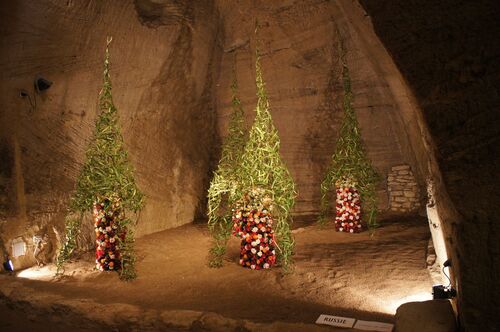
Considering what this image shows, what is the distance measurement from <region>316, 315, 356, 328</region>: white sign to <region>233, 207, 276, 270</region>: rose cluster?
62.5 inches

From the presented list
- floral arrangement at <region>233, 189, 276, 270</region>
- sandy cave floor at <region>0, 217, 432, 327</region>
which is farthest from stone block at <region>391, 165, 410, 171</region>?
floral arrangement at <region>233, 189, 276, 270</region>

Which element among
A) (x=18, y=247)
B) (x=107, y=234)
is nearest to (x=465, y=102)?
(x=107, y=234)

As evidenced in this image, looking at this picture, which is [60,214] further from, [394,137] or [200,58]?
[394,137]

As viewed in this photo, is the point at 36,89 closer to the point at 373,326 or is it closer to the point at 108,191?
the point at 108,191

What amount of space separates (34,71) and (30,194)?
1.46m

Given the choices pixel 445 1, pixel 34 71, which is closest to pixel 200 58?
pixel 34 71

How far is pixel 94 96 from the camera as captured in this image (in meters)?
5.82

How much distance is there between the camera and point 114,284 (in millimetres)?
4555

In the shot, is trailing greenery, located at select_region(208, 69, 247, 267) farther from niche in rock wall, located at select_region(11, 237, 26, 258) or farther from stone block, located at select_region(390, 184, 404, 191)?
stone block, located at select_region(390, 184, 404, 191)

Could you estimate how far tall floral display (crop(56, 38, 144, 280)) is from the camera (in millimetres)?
4648

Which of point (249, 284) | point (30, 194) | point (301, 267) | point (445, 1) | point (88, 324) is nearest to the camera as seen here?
point (445, 1)

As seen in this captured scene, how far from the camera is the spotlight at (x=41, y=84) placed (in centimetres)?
520

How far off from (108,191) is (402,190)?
4.89 m

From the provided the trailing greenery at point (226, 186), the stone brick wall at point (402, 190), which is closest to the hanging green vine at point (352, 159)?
the stone brick wall at point (402, 190)
